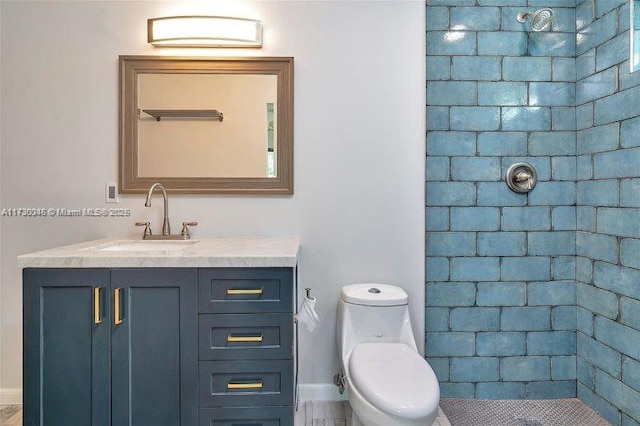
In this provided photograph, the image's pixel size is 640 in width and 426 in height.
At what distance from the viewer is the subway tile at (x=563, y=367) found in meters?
2.18

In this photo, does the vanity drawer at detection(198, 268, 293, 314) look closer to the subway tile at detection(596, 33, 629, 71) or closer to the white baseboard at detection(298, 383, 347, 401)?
the white baseboard at detection(298, 383, 347, 401)

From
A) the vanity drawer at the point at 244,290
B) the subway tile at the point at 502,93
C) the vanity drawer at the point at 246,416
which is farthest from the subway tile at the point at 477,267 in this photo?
the vanity drawer at the point at 246,416

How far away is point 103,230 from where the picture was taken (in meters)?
2.06

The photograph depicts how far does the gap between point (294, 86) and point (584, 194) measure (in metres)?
1.72

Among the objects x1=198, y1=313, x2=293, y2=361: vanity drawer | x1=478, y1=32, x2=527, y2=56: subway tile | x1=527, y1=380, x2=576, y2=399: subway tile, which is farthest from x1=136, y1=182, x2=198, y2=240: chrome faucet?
x1=527, y1=380, x2=576, y2=399: subway tile

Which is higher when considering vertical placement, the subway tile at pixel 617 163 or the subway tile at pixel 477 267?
the subway tile at pixel 617 163

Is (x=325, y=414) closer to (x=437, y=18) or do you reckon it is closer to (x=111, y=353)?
(x=111, y=353)

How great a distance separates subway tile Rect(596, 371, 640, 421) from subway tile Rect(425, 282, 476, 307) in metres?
0.73

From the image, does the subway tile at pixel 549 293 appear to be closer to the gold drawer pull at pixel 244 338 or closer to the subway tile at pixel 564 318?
the subway tile at pixel 564 318

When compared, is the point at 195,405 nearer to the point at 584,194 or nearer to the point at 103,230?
the point at 103,230

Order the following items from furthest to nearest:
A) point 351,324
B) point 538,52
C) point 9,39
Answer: point 538,52, point 9,39, point 351,324

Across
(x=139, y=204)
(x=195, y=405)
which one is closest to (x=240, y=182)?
(x=139, y=204)

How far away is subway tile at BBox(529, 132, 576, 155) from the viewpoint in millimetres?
2154

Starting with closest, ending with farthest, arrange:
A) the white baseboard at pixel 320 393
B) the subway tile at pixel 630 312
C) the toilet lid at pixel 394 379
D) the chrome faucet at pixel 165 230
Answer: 1. the toilet lid at pixel 394 379
2. the subway tile at pixel 630 312
3. the chrome faucet at pixel 165 230
4. the white baseboard at pixel 320 393
